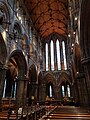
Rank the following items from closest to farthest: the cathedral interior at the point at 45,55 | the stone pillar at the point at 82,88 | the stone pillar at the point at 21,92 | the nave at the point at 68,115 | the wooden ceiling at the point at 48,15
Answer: the nave at the point at 68,115 < the cathedral interior at the point at 45,55 < the stone pillar at the point at 82,88 < the stone pillar at the point at 21,92 < the wooden ceiling at the point at 48,15

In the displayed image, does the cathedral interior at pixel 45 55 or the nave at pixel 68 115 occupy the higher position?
the cathedral interior at pixel 45 55

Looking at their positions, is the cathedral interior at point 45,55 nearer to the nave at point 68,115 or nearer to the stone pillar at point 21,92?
the stone pillar at point 21,92

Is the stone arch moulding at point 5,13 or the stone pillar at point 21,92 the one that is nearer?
the stone arch moulding at point 5,13

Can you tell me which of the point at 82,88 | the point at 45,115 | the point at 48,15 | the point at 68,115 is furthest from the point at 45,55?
the point at 45,115

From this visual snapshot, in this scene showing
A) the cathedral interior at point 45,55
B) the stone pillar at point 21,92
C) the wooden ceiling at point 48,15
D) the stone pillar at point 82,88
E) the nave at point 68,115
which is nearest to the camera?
the nave at point 68,115

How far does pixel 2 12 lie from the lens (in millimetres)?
13773

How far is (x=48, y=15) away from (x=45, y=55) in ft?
30.1

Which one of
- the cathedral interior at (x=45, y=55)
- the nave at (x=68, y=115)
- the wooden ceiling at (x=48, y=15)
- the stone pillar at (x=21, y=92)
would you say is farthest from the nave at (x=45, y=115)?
the wooden ceiling at (x=48, y=15)

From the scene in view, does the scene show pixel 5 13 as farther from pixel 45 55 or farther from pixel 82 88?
pixel 45 55

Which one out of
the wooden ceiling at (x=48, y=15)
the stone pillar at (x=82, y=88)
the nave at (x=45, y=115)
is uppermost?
the wooden ceiling at (x=48, y=15)

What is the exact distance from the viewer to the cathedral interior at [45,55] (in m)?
11.2

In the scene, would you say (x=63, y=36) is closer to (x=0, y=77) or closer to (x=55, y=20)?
(x=55, y=20)

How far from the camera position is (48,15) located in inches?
984

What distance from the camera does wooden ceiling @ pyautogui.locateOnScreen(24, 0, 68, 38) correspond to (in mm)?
22094
